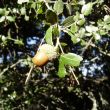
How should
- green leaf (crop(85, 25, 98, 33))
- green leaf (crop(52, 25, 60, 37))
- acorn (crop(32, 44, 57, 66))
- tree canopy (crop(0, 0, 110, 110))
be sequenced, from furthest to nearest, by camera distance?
tree canopy (crop(0, 0, 110, 110)) < green leaf (crop(85, 25, 98, 33)) < green leaf (crop(52, 25, 60, 37)) < acorn (crop(32, 44, 57, 66))

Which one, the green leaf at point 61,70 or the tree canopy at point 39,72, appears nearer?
the green leaf at point 61,70

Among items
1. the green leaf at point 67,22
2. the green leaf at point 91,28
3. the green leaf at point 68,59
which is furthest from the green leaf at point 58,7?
the green leaf at point 91,28

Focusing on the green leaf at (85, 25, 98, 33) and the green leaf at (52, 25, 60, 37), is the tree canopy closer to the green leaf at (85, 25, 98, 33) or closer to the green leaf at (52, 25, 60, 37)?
the green leaf at (85, 25, 98, 33)

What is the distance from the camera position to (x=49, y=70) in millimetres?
2996

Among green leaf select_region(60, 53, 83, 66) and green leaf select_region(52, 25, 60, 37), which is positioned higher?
green leaf select_region(52, 25, 60, 37)

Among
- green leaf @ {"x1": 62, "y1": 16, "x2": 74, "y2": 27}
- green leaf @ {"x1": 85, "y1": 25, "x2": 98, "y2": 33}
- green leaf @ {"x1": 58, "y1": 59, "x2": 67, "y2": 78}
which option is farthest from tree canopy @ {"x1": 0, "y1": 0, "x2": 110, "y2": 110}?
green leaf @ {"x1": 58, "y1": 59, "x2": 67, "y2": 78}

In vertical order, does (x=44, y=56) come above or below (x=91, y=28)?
above

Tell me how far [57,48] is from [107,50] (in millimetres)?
1724

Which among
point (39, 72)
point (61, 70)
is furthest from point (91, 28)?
point (39, 72)

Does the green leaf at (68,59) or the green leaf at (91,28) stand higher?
the green leaf at (68,59)

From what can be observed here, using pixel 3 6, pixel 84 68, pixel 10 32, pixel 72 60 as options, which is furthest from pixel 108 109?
pixel 72 60

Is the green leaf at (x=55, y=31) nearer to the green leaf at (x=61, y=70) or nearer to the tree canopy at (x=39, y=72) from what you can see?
the green leaf at (x=61, y=70)

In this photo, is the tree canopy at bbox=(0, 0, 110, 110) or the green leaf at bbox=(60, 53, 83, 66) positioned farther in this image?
the tree canopy at bbox=(0, 0, 110, 110)

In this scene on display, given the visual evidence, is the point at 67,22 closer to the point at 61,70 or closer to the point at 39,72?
the point at 61,70
